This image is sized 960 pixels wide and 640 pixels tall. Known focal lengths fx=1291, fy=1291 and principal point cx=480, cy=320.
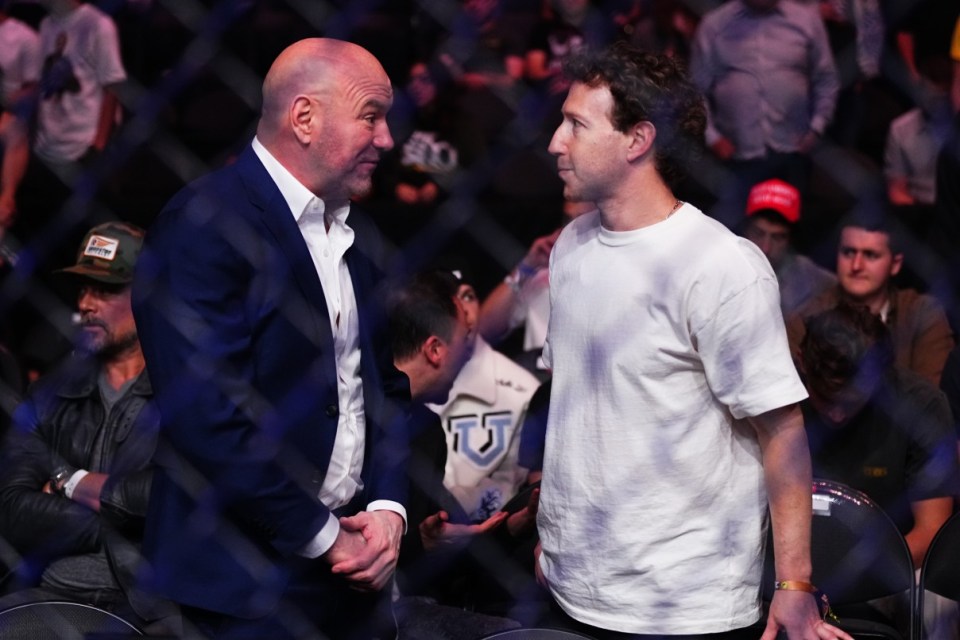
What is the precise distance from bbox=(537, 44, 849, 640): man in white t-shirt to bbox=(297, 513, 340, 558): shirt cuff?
0.35 metres

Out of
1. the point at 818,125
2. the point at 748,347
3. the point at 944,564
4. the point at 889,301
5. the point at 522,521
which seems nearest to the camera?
the point at 748,347

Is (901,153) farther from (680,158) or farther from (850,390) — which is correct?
(680,158)

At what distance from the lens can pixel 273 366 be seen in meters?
1.86

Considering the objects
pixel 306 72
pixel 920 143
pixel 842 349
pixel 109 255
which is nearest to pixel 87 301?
pixel 109 255

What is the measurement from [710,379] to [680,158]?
353 mm

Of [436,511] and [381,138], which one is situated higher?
[381,138]

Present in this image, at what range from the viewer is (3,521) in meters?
2.71

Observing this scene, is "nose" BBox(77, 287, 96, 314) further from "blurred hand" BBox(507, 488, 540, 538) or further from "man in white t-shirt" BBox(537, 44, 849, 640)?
"man in white t-shirt" BBox(537, 44, 849, 640)

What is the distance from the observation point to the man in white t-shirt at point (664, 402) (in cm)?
183

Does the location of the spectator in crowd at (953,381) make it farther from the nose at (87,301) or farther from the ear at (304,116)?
the nose at (87,301)

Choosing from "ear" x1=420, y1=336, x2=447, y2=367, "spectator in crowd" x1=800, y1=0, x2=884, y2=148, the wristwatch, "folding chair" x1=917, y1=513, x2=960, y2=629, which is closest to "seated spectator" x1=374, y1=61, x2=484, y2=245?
"spectator in crowd" x1=800, y1=0, x2=884, y2=148

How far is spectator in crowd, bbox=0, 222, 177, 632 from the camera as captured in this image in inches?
101

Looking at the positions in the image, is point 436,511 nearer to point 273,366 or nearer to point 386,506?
point 386,506

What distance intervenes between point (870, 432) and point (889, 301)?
2.86 feet
